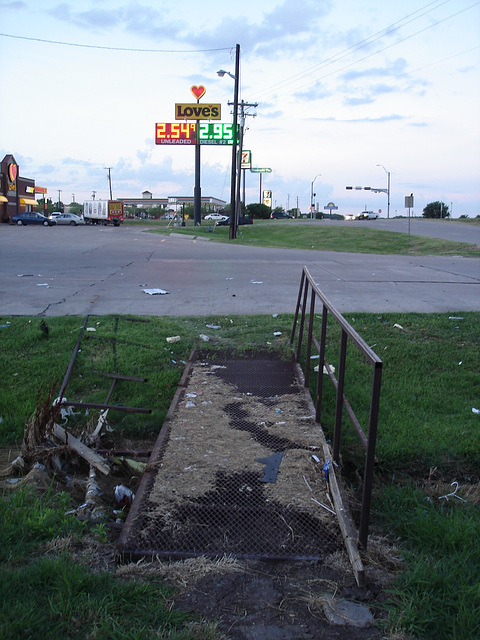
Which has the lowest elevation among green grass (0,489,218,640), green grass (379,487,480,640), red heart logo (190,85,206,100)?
green grass (379,487,480,640)

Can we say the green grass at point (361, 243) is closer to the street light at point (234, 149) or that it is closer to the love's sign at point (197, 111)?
the street light at point (234, 149)

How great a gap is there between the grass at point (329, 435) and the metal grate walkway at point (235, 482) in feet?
1.35

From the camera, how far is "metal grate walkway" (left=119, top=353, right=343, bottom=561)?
10.1 feet

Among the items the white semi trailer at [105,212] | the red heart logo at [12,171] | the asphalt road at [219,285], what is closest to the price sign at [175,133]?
the white semi trailer at [105,212]

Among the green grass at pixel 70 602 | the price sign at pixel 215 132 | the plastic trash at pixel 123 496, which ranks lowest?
the plastic trash at pixel 123 496

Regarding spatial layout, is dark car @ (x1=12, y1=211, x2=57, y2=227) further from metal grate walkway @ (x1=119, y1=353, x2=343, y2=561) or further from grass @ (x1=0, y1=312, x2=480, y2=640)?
metal grate walkway @ (x1=119, y1=353, x2=343, y2=561)

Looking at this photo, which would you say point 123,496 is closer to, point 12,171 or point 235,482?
point 235,482

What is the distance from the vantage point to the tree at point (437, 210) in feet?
279

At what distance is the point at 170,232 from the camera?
43.6 m

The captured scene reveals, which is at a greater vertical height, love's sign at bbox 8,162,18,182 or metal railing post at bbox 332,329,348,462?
love's sign at bbox 8,162,18,182

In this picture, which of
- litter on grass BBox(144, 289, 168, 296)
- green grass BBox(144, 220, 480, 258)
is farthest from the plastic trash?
green grass BBox(144, 220, 480, 258)

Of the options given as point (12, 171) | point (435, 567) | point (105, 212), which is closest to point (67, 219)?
point (105, 212)

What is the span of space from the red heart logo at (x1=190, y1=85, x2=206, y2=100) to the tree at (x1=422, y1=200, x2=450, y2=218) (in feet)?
149

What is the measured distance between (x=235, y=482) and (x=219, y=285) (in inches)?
343
